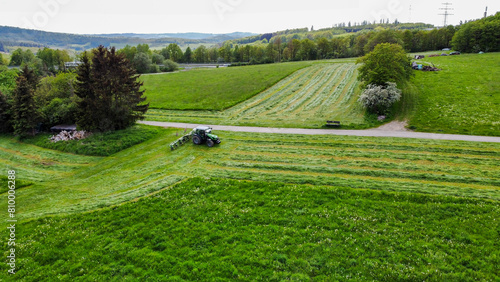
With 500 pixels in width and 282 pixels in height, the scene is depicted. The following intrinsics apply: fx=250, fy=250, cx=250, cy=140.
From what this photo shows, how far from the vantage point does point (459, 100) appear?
3491cm

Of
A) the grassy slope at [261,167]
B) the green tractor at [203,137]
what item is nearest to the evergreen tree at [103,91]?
the grassy slope at [261,167]

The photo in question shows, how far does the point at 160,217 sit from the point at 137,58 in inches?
3472

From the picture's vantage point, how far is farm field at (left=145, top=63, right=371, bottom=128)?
33.3m

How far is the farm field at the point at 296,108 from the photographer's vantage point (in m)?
33.3

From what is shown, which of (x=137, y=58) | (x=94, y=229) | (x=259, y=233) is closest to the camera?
(x=259, y=233)

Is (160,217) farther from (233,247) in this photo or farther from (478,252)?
(478,252)

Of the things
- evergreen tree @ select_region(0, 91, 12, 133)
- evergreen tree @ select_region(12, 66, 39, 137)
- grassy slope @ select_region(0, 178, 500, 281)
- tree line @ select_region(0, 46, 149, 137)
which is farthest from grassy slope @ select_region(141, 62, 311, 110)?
grassy slope @ select_region(0, 178, 500, 281)

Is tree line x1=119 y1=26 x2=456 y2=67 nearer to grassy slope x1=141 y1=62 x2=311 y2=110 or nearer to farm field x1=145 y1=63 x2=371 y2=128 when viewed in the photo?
grassy slope x1=141 y1=62 x2=311 y2=110

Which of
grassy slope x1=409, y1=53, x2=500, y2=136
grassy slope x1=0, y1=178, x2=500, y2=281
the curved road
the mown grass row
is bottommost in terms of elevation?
grassy slope x1=0, y1=178, x2=500, y2=281

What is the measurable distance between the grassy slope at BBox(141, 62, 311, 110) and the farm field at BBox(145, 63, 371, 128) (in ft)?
7.92

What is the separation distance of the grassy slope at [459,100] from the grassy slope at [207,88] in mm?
27418

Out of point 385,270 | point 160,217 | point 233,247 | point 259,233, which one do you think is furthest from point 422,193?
point 160,217

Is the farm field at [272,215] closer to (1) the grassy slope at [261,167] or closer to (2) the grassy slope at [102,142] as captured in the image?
(1) the grassy slope at [261,167]

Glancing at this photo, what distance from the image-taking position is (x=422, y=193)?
1547 centimetres
